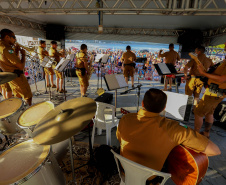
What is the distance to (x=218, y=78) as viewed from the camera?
208 cm

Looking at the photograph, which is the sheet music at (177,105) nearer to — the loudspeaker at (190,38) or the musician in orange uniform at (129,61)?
the musician in orange uniform at (129,61)

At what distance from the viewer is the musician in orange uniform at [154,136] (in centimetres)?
99

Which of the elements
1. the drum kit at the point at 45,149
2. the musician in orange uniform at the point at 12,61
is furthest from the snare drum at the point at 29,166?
the musician in orange uniform at the point at 12,61

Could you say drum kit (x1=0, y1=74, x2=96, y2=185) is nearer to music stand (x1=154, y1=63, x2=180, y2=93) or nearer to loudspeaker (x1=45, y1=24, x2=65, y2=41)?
music stand (x1=154, y1=63, x2=180, y2=93)

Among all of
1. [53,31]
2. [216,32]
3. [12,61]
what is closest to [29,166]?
[12,61]

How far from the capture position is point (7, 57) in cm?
263

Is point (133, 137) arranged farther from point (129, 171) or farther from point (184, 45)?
point (184, 45)

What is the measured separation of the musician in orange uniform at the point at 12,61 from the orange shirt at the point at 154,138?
2.76 m

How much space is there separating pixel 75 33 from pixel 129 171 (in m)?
9.91

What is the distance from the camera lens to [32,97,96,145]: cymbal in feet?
3.61

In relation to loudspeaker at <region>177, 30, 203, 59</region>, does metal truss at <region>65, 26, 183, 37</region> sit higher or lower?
higher

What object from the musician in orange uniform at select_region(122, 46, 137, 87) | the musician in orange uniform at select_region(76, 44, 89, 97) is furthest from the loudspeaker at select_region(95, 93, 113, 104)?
the musician in orange uniform at select_region(122, 46, 137, 87)

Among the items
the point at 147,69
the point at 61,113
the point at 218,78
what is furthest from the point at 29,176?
the point at 147,69

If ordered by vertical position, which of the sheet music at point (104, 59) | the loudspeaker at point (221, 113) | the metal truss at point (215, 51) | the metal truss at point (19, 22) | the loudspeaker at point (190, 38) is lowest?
the loudspeaker at point (221, 113)
